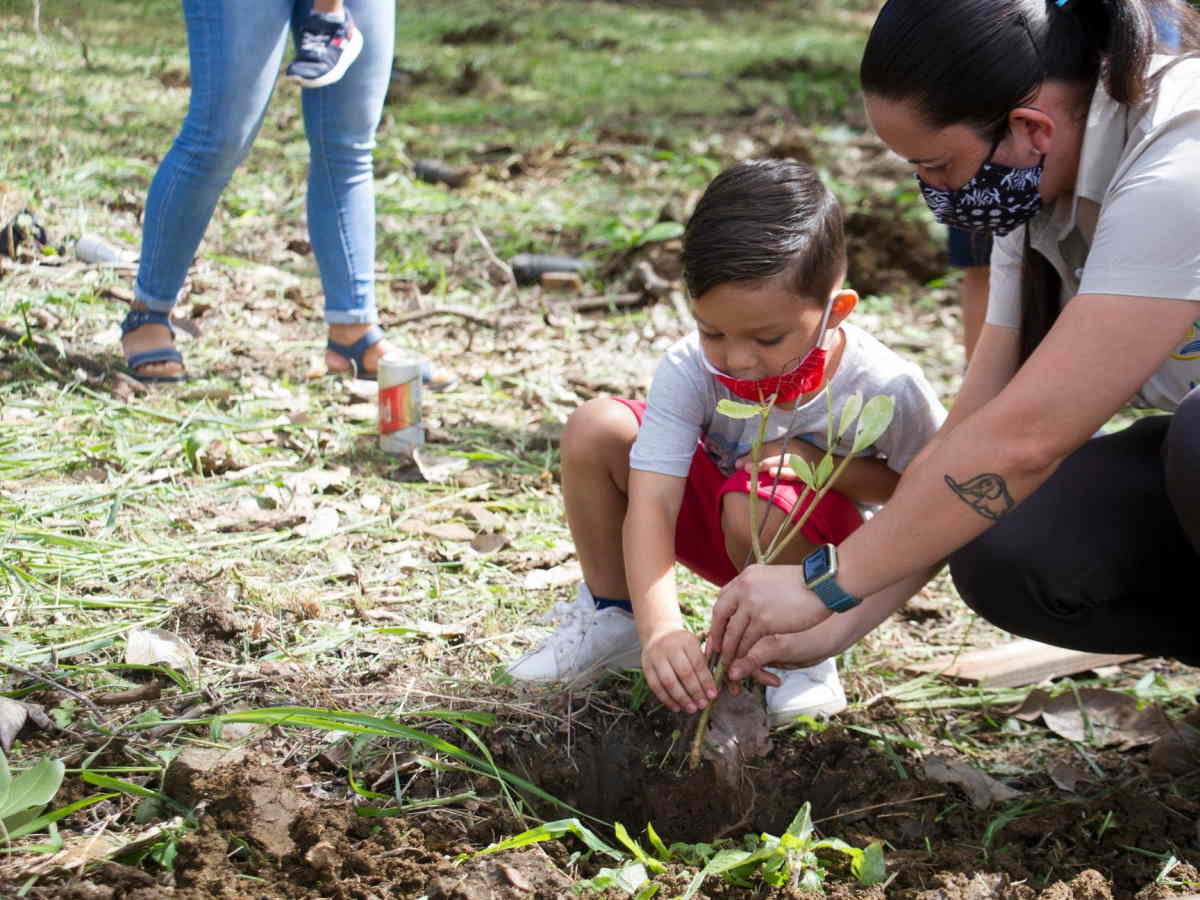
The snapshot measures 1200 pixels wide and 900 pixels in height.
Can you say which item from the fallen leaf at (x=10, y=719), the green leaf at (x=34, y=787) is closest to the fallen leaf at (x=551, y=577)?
the fallen leaf at (x=10, y=719)

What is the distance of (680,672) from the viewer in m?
1.84

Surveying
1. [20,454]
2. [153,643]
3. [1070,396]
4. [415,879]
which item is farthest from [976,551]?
[20,454]

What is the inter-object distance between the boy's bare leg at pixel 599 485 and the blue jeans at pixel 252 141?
1572 mm

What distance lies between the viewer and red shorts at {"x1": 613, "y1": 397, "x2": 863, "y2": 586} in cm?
216

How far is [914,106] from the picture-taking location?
1.70 m

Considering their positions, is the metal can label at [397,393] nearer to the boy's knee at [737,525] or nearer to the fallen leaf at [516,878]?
the boy's knee at [737,525]

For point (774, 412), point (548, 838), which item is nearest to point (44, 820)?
point (548, 838)

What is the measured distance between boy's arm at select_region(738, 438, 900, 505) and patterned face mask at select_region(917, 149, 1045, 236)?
1.69ft

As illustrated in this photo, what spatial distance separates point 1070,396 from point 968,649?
1.20 meters

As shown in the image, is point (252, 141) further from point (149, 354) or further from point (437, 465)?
point (437, 465)

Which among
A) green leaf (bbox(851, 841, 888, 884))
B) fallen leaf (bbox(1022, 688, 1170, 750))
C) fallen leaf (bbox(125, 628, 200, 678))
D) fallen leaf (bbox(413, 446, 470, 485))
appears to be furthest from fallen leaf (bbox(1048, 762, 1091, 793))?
fallen leaf (bbox(413, 446, 470, 485))

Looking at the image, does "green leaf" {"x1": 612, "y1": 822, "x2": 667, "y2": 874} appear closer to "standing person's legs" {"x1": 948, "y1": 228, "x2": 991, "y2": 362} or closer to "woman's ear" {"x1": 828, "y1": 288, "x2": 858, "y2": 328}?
"woman's ear" {"x1": 828, "y1": 288, "x2": 858, "y2": 328}

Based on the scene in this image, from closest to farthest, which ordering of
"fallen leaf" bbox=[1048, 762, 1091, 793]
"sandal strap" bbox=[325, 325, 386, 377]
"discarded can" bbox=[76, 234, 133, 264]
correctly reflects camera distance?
1. "fallen leaf" bbox=[1048, 762, 1091, 793]
2. "sandal strap" bbox=[325, 325, 386, 377]
3. "discarded can" bbox=[76, 234, 133, 264]

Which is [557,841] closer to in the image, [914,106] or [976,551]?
[976,551]
